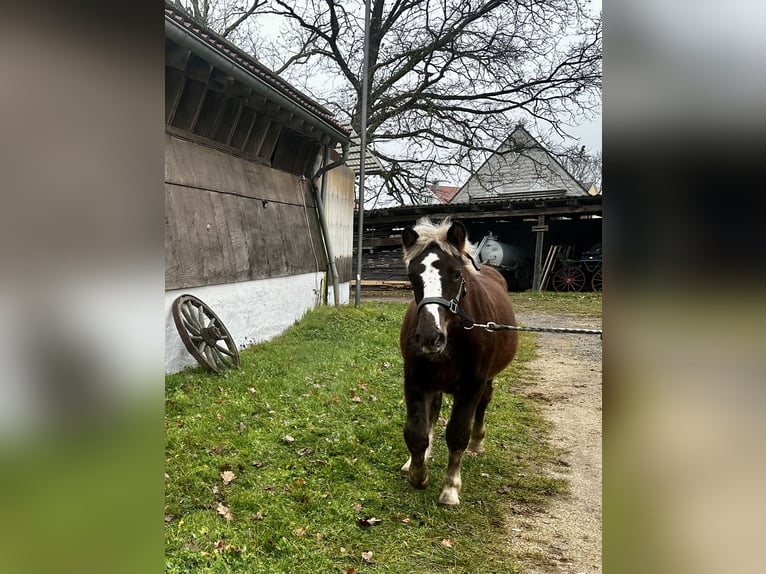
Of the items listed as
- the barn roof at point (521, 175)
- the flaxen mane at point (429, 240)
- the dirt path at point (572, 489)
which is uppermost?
the barn roof at point (521, 175)

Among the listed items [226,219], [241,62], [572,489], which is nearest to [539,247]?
[226,219]

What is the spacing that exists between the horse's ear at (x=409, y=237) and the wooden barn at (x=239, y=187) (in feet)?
11.0

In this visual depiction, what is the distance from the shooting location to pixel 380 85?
1673 centimetres

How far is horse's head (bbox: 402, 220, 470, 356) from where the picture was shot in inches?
105

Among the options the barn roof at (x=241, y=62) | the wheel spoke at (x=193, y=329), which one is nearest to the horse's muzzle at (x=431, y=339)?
the barn roof at (x=241, y=62)

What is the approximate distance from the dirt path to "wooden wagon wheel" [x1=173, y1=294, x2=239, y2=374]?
3703mm

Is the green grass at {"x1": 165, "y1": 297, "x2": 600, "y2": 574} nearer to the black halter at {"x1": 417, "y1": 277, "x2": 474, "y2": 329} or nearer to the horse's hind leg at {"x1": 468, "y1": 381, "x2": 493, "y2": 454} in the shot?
the horse's hind leg at {"x1": 468, "y1": 381, "x2": 493, "y2": 454}

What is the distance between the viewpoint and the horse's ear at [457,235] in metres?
2.97

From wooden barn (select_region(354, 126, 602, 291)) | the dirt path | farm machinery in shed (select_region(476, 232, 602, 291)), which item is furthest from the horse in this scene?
farm machinery in shed (select_region(476, 232, 602, 291))

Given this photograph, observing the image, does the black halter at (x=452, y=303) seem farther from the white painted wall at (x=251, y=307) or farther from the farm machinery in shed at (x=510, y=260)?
the farm machinery in shed at (x=510, y=260)

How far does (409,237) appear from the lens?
9.91 ft
